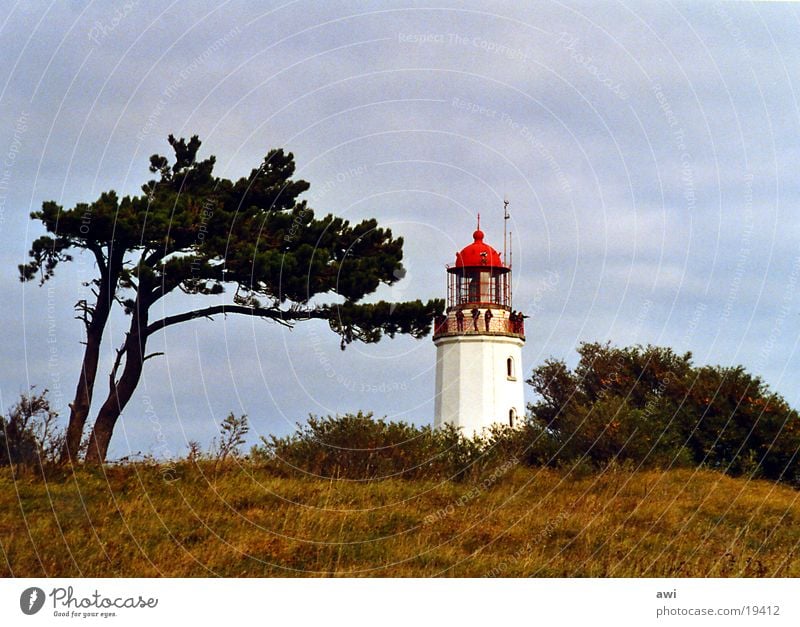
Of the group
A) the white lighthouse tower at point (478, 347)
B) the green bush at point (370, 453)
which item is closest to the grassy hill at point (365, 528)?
the green bush at point (370, 453)

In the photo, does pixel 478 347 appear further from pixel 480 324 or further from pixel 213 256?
pixel 213 256

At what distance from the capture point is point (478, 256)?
36625mm

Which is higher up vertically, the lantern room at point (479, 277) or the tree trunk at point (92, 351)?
the lantern room at point (479, 277)

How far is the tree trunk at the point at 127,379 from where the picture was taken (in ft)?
78.4

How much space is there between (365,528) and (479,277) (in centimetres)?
1920

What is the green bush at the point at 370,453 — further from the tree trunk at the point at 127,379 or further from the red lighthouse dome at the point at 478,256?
the red lighthouse dome at the point at 478,256

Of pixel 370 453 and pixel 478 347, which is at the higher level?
pixel 478 347

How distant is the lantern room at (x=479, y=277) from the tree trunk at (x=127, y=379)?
557 inches

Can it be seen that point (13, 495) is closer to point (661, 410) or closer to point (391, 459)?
point (391, 459)

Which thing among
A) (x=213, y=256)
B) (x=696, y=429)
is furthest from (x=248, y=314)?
(x=696, y=429)

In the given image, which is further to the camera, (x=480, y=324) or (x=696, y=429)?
(x=480, y=324)

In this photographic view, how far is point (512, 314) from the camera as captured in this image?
36875mm

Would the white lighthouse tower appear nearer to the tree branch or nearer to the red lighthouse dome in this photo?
the red lighthouse dome
